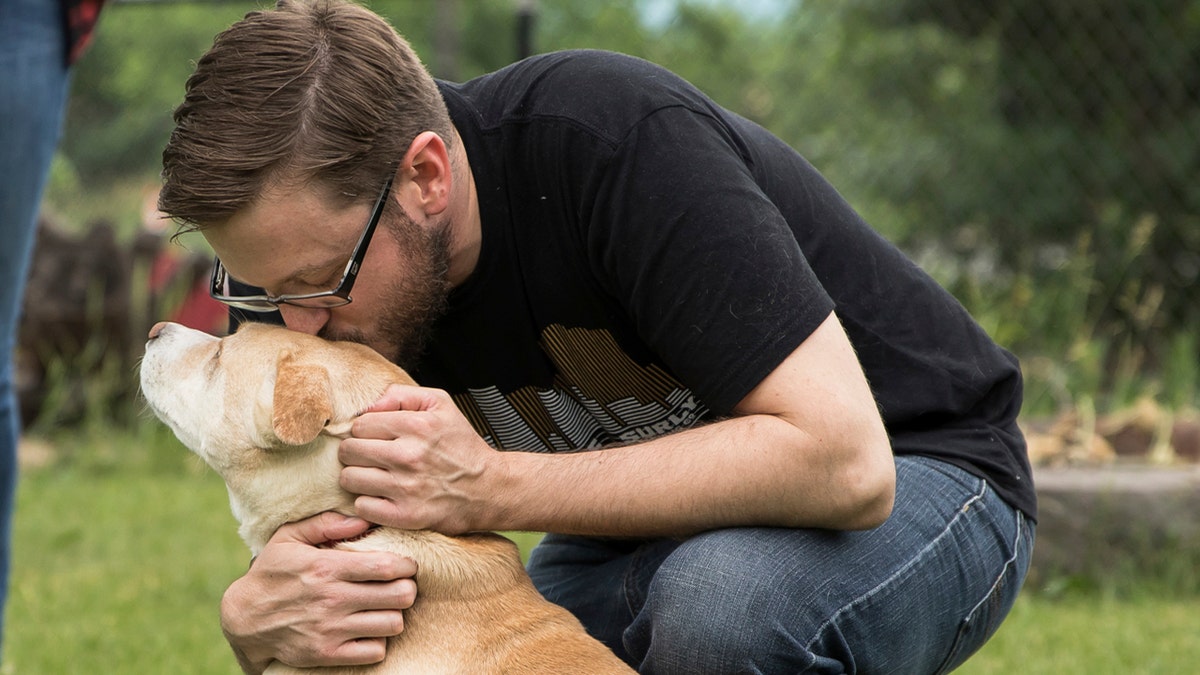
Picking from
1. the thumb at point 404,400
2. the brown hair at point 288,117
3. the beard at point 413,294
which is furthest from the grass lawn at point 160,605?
the brown hair at point 288,117

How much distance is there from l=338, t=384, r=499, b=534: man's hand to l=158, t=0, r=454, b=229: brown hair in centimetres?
42

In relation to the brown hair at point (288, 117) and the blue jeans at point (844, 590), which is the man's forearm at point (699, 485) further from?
the brown hair at point (288, 117)

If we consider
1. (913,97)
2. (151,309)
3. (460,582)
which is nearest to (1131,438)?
(913,97)

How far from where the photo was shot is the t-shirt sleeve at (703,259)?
2270 mm

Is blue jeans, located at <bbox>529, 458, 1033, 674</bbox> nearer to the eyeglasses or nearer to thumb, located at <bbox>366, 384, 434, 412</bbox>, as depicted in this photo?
thumb, located at <bbox>366, 384, 434, 412</bbox>

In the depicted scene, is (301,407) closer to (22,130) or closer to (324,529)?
(324,529)

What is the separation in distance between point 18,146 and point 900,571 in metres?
2.47

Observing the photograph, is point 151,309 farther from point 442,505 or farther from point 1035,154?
point 442,505

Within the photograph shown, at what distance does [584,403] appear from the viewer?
280cm

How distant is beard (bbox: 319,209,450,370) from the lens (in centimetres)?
252

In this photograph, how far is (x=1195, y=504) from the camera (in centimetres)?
477

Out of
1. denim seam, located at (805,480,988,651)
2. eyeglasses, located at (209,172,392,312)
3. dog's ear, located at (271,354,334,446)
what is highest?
eyeglasses, located at (209,172,392,312)

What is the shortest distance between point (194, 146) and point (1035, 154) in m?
5.80

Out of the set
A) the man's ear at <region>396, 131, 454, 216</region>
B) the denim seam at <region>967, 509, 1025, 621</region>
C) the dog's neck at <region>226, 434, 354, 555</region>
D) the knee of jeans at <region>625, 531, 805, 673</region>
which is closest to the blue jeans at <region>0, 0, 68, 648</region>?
the dog's neck at <region>226, 434, 354, 555</region>
